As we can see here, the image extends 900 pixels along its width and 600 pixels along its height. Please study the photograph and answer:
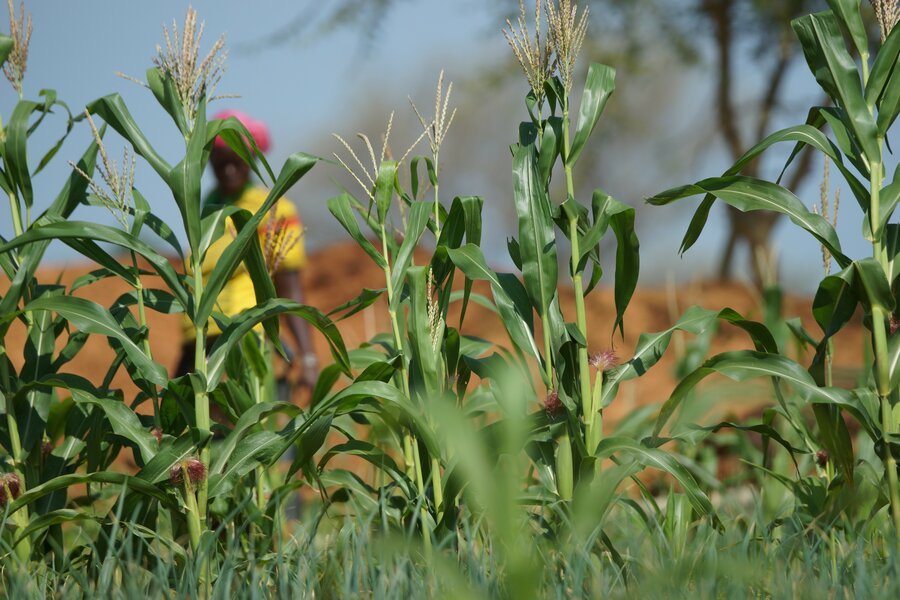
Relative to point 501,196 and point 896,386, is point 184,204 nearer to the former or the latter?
point 896,386

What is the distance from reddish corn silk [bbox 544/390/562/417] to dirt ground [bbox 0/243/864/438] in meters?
3.50

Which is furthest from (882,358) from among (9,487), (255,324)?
(9,487)

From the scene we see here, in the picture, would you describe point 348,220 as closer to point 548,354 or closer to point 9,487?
point 548,354

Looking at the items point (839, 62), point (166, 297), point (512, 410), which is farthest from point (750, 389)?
point (166, 297)

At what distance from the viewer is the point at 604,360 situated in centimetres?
188

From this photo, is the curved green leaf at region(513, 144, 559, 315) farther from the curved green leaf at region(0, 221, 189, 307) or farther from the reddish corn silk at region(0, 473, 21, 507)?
the reddish corn silk at region(0, 473, 21, 507)

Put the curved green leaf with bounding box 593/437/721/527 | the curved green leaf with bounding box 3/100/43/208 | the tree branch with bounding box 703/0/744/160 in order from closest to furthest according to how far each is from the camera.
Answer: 1. the curved green leaf with bounding box 593/437/721/527
2. the curved green leaf with bounding box 3/100/43/208
3. the tree branch with bounding box 703/0/744/160

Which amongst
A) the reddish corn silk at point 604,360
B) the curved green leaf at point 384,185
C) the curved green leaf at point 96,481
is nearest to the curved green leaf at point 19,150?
the curved green leaf at point 96,481

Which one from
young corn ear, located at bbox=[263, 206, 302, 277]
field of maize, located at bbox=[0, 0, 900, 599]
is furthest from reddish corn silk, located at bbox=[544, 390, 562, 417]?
young corn ear, located at bbox=[263, 206, 302, 277]

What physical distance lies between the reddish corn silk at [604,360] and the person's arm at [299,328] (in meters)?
1.80

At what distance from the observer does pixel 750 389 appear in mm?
1865

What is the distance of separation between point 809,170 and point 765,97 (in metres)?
0.74

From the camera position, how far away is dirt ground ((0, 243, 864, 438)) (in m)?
5.88

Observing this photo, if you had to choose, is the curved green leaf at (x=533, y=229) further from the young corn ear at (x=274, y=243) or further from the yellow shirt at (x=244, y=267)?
the yellow shirt at (x=244, y=267)
